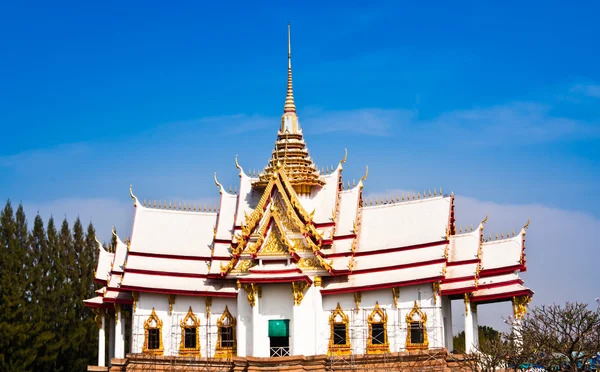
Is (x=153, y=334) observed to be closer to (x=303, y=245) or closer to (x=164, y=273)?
(x=164, y=273)

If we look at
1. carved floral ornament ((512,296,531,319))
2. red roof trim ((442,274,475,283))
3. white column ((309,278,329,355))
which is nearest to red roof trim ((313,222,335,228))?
white column ((309,278,329,355))

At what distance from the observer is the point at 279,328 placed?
4084cm

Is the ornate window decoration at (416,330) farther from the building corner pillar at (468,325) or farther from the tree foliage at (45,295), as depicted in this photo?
the tree foliage at (45,295)

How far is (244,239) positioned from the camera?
41812 millimetres

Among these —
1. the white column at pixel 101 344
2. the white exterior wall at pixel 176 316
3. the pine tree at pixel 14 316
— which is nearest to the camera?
the white exterior wall at pixel 176 316

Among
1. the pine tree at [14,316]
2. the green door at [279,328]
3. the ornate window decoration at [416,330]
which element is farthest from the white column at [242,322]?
the pine tree at [14,316]

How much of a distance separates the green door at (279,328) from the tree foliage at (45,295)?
12.3 metres

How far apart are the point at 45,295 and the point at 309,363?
1844 centimetres

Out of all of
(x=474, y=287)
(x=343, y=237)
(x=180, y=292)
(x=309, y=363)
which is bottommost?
(x=309, y=363)

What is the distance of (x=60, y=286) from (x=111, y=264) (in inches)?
411

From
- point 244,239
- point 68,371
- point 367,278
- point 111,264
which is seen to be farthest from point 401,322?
point 68,371

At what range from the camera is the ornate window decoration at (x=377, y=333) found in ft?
131

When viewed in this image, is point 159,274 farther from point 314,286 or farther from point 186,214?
point 314,286

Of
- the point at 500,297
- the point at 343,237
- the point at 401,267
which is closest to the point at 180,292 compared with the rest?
the point at 343,237
